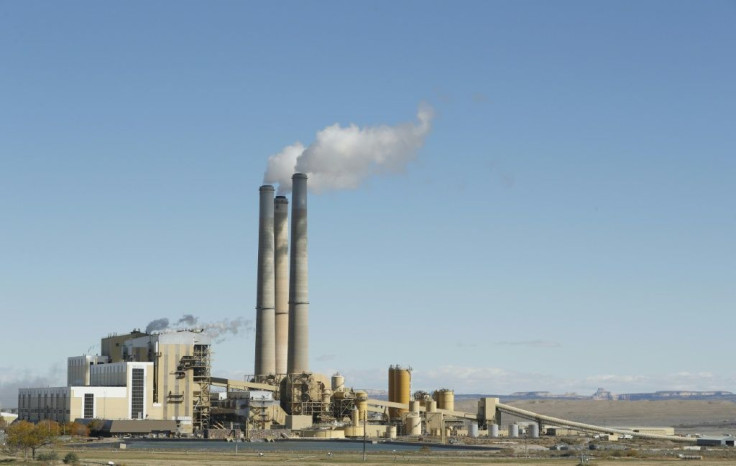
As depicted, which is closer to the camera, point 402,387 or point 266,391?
point 266,391

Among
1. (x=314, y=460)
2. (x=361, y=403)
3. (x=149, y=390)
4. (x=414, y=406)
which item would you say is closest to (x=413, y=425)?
(x=414, y=406)

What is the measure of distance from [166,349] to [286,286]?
21.9 metres

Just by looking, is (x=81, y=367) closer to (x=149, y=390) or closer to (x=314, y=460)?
(x=149, y=390)

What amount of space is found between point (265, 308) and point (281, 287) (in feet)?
13.6

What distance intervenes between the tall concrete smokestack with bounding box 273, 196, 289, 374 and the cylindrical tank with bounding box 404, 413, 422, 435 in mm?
21312

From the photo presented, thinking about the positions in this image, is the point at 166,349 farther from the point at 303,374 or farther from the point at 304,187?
the point at 304,187

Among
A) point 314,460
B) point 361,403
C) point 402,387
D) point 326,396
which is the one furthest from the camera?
point 402,387

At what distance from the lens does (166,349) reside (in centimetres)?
16075

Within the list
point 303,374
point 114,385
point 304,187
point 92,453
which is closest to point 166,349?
point 114,385

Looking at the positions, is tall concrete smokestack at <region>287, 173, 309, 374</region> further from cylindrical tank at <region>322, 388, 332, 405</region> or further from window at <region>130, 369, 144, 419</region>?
window at <region>130, 369, 144, 419</region>

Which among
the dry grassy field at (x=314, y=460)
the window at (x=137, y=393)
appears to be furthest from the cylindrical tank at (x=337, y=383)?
the dry grassy field at (x=314, y=460)

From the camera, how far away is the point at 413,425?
16288cm

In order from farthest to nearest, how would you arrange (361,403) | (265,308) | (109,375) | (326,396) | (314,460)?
(265,308) < (326,396) < (361,403) < (109,375) < (314,460)

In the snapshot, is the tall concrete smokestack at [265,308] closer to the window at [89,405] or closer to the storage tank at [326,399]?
the storage tank at [326,399]
